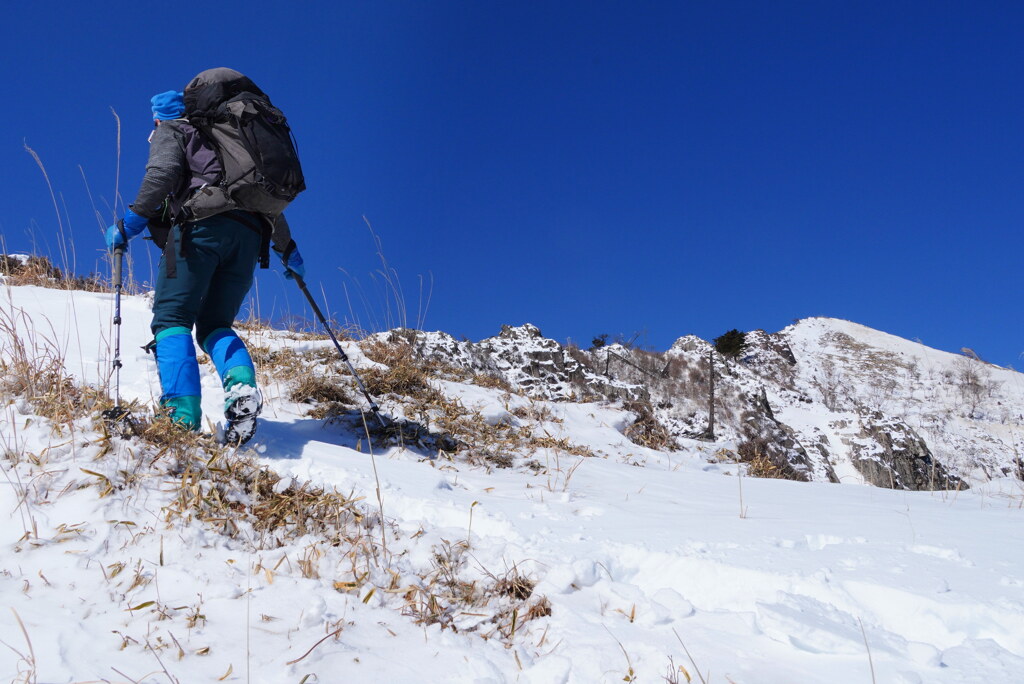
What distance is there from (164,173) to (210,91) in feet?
1.71

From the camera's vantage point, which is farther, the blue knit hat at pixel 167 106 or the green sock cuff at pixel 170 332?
the blue knit hat at pixel 167 106

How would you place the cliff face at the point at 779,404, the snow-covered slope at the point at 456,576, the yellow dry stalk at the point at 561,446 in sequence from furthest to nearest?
the cliff face at the point at 779,404 < the yellow dry stalk at the point at 561,446 < the snow-covered slope at the point at 456,576

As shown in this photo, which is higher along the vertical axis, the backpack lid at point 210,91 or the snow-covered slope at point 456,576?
the backpack lid at point 210,91

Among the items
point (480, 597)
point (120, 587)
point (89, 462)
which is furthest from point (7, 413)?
point (480, 597)

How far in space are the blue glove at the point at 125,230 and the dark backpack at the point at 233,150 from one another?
309 millimetres

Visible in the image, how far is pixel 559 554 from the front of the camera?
2197 mm

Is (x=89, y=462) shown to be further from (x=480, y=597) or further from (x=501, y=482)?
(x=501, y=482)

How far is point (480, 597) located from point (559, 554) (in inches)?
14.9

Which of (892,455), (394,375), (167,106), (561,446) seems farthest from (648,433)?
(892,455)

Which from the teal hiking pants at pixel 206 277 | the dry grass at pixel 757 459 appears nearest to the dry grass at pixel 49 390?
the teal hiking pants at pixel 206 277

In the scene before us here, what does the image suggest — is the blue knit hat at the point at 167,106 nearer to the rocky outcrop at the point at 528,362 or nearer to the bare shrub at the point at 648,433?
the rocky outcrop at the point at 528,362

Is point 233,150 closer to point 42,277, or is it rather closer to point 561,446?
point 561,446

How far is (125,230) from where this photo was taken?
3066 millimetres

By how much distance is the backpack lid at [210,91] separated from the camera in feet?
10.0
